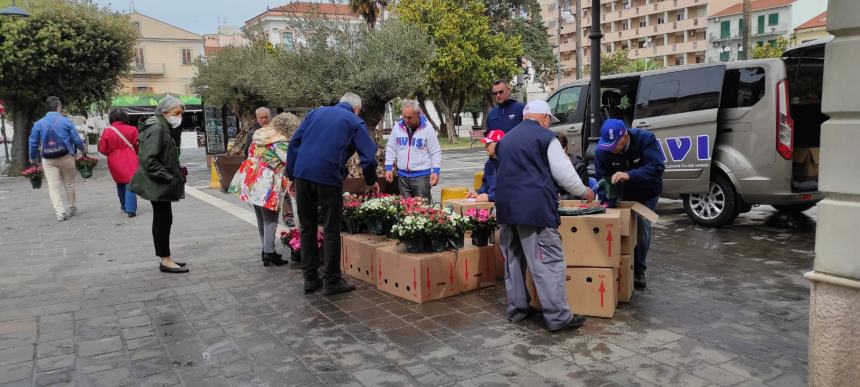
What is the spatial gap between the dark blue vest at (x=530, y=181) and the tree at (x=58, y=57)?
1923cm

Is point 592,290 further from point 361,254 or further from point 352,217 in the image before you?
point 352,217

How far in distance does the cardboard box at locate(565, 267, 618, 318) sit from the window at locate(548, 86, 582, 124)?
221 inches

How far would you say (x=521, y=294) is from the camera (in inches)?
185

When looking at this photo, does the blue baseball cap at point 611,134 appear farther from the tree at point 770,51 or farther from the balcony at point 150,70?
the balcony at point 150,70

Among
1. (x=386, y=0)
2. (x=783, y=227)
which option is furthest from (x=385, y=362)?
(x=386, y=0)

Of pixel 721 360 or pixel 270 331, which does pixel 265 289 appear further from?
pixel 721 360

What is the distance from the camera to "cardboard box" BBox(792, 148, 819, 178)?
24.9ft

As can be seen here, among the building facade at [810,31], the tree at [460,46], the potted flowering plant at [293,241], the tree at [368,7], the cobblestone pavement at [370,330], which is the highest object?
the building facade at [810,31]

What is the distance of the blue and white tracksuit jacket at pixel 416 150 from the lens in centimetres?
707

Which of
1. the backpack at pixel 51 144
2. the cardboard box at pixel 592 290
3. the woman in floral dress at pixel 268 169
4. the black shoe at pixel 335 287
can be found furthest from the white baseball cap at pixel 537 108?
the backpack at pixel 51 144

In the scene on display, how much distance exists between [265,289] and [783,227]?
6.55 metres

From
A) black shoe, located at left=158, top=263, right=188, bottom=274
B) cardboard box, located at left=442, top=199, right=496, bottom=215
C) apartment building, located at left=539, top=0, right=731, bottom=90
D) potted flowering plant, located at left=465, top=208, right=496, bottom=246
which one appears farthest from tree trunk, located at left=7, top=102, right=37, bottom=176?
apartment building, located at left=539, top=0, right=731, bottom=90

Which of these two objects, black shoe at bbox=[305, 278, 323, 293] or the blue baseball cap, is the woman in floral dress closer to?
black shoe at bbox=[305, 278, 323, 293]

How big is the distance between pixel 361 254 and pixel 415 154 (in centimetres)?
157
